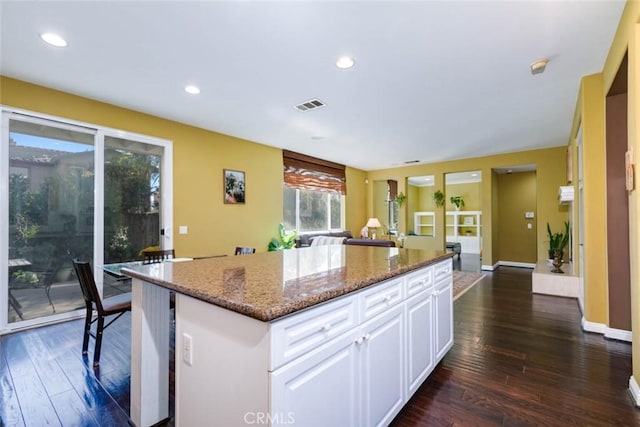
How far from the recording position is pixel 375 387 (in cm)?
142

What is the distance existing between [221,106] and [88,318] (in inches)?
106

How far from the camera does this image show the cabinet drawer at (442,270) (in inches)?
85.5

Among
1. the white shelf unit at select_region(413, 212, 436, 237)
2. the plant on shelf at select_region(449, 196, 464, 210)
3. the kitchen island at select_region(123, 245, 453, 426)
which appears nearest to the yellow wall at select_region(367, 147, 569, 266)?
the white shelf unit at select_region(413, 212, 436, 237)

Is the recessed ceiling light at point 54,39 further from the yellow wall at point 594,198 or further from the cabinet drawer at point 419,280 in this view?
the yellow wall at point 594,198

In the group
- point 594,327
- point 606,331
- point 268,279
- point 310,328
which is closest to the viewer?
point 310,328

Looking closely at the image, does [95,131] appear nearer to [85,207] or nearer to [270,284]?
[85,207]

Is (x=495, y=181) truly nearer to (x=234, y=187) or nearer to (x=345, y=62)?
(x=345, y=62)

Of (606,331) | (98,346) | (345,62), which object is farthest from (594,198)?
(98,346)

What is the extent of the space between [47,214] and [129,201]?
0.81m

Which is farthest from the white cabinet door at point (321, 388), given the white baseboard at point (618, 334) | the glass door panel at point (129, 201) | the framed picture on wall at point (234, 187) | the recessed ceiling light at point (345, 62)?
the framed picture on wall at point (234, 187)

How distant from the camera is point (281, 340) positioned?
0.94m

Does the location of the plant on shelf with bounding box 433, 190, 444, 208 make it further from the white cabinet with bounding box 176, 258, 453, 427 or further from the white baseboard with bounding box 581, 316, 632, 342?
the white cabinet with bounding box 176, 258, 453, 427

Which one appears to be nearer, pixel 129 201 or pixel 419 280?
pixel 419 280

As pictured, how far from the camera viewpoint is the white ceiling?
6.58 ft
